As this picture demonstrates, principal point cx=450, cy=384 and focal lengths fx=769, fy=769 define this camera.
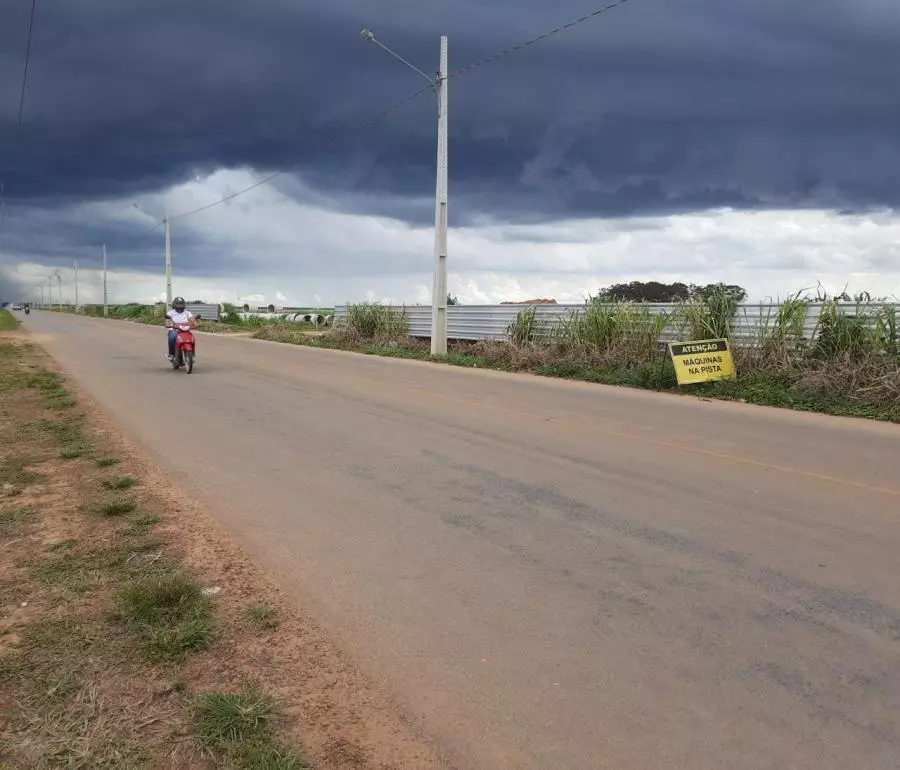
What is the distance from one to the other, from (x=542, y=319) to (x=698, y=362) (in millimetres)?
7251

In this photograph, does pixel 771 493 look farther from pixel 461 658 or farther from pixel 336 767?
pixel 336 767

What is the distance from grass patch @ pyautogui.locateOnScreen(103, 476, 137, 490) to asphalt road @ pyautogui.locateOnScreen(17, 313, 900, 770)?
1.43 feet

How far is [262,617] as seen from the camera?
388 centimetres

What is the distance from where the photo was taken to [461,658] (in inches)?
138

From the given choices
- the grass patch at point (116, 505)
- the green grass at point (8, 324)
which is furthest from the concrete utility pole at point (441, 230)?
the green grass at point (8, 324)

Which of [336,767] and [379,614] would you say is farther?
[379,614]

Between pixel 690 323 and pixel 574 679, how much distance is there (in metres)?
14.2

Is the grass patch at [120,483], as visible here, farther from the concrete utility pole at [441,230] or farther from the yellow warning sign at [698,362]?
the concrete utility pole at [441,230]

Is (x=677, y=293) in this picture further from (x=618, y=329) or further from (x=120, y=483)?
A: (x=120, y=483)

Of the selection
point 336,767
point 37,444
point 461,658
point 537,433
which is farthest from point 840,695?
point 37,444

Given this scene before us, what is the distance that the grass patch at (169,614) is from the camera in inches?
138

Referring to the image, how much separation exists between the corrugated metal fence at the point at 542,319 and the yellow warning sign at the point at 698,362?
1476 millimetres

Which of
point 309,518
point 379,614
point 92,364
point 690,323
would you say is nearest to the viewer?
point 379,614

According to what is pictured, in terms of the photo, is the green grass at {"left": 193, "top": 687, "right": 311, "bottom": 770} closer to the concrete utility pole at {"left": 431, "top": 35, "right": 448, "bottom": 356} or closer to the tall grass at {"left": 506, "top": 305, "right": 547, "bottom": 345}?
the tall grass at {"left": 506, "top": 305, "right": 547, "bottom": 345}
